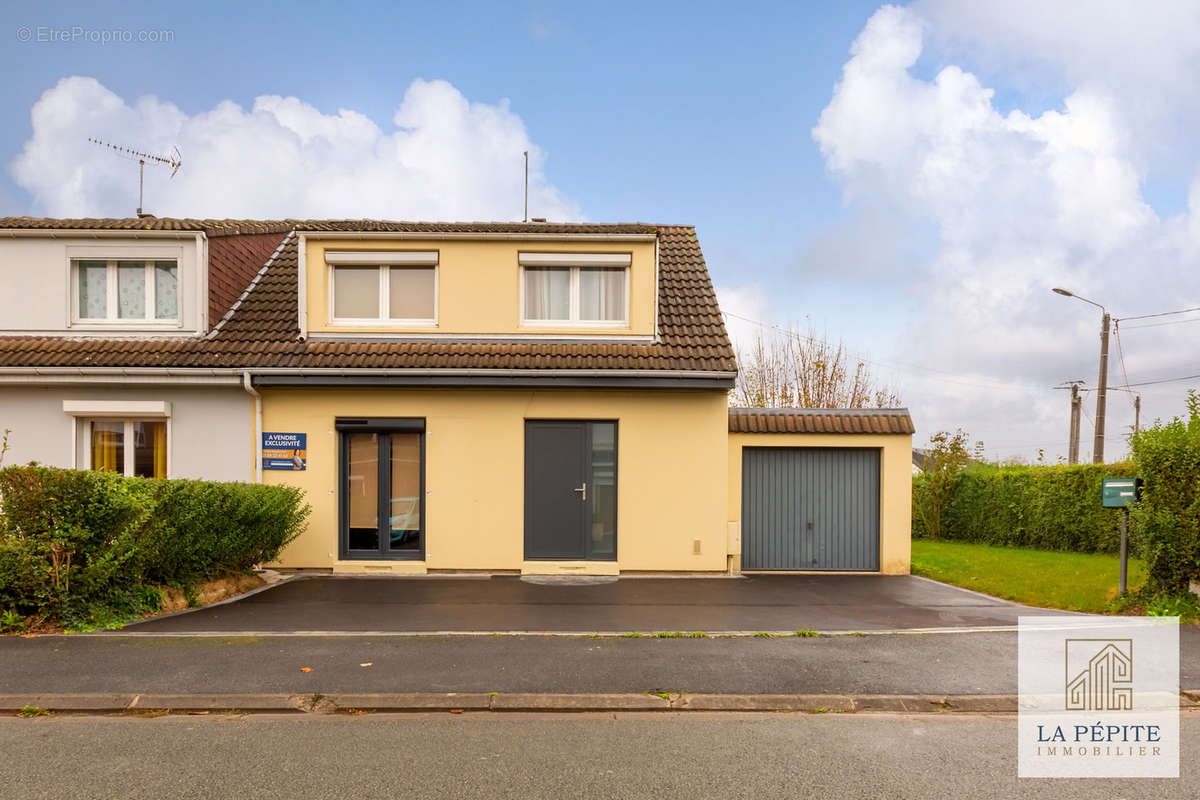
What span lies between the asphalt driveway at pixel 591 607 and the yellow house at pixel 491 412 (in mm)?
781

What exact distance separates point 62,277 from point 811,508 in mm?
13026

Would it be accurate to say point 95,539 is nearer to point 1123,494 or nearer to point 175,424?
point 175,424

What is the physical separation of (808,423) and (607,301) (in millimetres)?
3988

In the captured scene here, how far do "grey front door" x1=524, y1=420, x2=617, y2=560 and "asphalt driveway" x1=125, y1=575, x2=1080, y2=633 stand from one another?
654mm

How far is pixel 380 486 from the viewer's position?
1095 cm

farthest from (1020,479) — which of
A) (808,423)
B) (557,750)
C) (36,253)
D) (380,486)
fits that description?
(36,253)

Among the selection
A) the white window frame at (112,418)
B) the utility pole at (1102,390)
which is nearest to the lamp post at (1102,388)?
the utility pole at (1102,390)

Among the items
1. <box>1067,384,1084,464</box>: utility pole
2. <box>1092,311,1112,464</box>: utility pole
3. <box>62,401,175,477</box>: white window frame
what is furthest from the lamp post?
<box>62,401,175,477</box>: white window frame

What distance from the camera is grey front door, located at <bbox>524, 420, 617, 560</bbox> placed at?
1084 centimetres

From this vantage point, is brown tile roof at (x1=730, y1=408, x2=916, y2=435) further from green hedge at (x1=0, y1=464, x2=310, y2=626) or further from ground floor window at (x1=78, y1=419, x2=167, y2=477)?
ground floor window at (x1=78, y1=419, x2=167, y2=477)

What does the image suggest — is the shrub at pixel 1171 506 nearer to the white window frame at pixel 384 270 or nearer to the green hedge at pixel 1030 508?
the green hedge at pixel 1030 508

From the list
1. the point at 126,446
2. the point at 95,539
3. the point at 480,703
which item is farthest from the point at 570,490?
the point at 126,446

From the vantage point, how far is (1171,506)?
8.00 meters

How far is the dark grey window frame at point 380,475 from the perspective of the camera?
10859 millimetres
